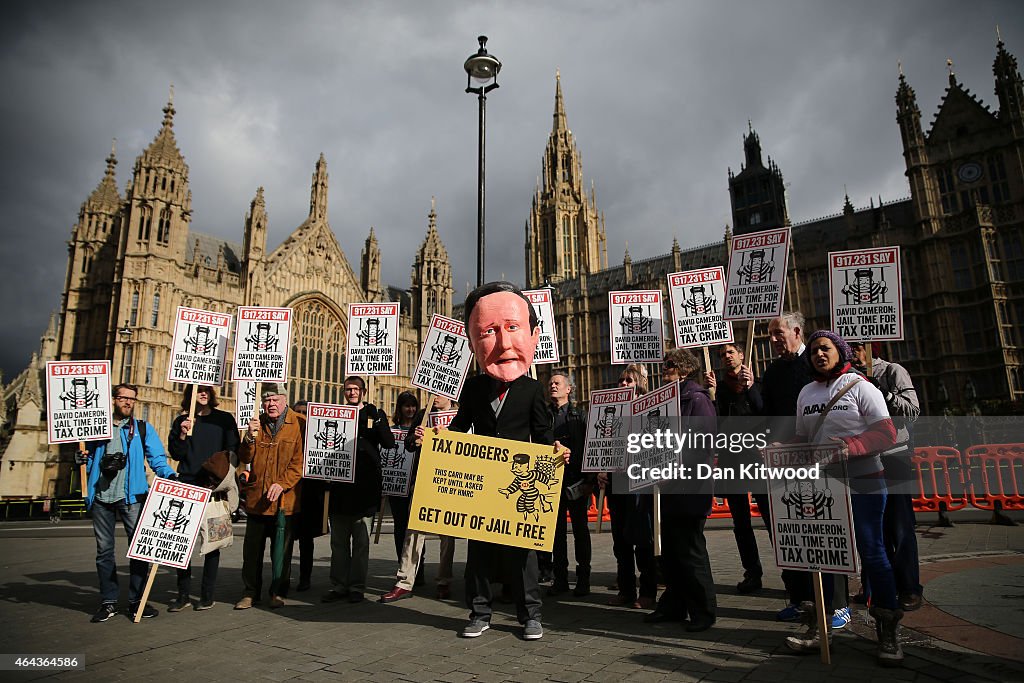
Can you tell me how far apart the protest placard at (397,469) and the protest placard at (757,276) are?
4.17m

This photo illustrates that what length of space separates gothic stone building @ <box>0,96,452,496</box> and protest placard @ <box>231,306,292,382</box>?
1004 inches

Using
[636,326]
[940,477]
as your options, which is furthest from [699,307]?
[940,477]

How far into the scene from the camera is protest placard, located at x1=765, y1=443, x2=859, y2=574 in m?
3.56

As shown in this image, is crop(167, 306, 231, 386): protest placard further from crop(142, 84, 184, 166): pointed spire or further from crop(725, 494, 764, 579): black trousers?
crop(142, 84, 184, 166): pointed spire

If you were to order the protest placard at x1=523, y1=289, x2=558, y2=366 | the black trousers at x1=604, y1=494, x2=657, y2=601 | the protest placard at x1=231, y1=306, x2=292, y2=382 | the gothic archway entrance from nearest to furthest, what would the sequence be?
the black trousers at x1=604, y1=494, x2=657, y2=601, the protest placard at x1=523, y1=289, x2=558, y2=366, the protest placard at x1=231, y1=306, x2=292, y2=382, the gothic archway entrance

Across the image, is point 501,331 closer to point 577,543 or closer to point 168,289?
point 577,543

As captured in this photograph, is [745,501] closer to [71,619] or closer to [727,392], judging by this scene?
[727,392]

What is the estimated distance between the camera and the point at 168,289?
31047 millimetres

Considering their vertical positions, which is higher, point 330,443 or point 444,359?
point 444,359

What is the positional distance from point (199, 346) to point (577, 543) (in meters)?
5.36

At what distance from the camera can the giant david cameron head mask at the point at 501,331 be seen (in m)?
4.96

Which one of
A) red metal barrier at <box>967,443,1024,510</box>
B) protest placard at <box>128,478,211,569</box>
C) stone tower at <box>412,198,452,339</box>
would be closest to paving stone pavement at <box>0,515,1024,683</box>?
protest placard at <box>128,478,211,569</box>

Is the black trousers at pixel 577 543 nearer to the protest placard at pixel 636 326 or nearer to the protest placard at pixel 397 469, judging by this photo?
the protest placard at pixel 397 469

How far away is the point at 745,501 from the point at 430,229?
38968mm
